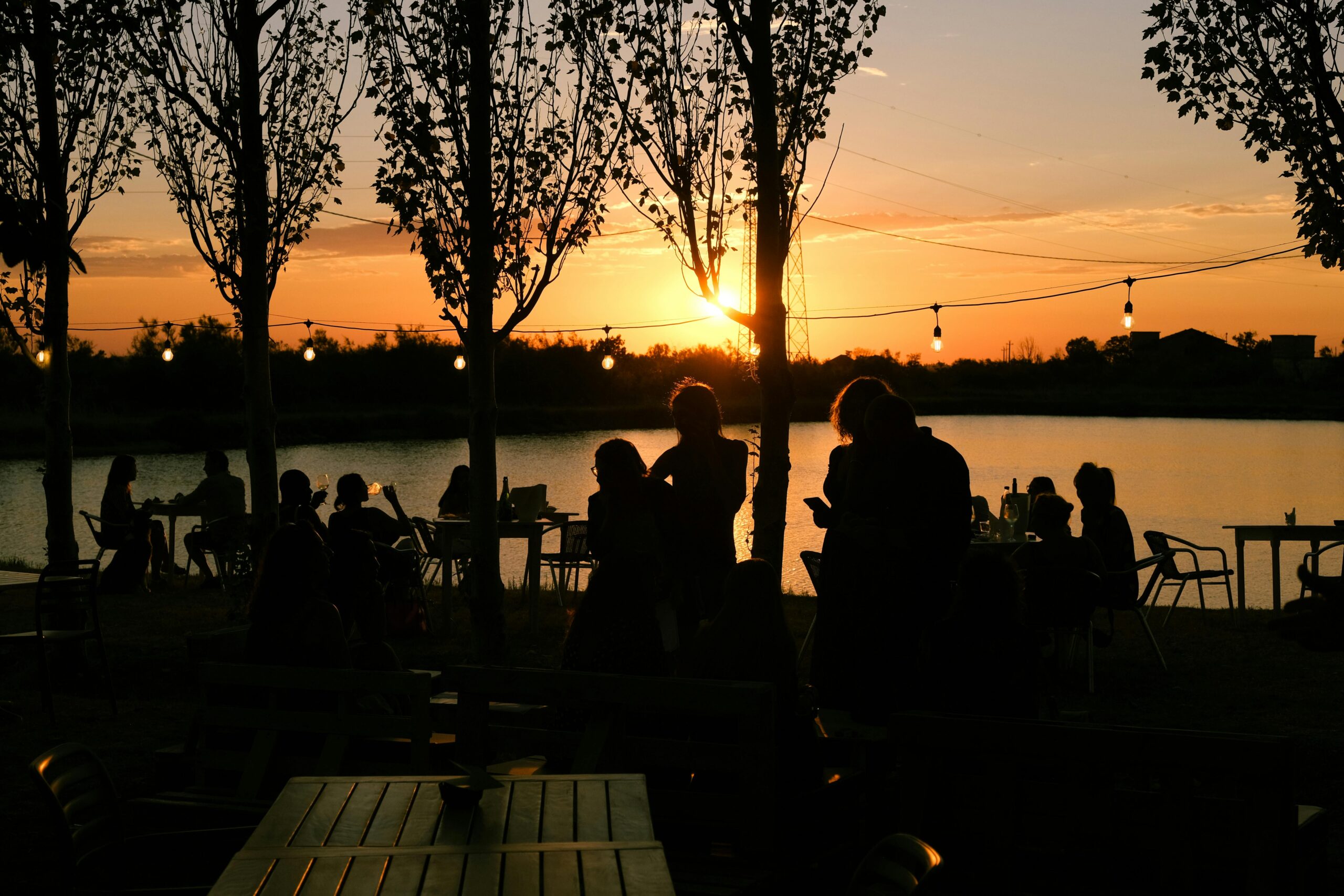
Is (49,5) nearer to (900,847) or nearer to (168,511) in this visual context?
(900,847)

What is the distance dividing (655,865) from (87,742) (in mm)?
4580

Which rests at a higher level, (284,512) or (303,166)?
(303,166)

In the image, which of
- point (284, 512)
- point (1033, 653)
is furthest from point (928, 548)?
point (284, 512)

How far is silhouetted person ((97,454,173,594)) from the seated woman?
27.4 feet

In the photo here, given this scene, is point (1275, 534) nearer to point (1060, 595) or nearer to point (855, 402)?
point (1060, 595)

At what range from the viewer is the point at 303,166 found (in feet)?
31.8

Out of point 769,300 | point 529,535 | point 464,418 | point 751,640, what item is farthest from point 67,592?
point 464,418

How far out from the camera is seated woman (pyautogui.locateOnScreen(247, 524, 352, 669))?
400cm

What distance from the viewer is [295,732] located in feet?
12.0

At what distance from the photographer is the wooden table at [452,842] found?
2.17 meters

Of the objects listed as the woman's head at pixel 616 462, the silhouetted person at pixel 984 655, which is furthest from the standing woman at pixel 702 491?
the silhouetted person at pixel 984 655

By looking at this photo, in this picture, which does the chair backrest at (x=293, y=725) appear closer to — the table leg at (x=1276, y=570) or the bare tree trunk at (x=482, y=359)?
the bare tree trunk at (x=482, y=359)

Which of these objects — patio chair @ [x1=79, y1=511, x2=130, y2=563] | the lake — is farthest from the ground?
the lake

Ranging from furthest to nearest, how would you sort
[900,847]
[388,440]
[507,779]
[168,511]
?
[388,440]
[168,511]
[507,779]
[900,847]
